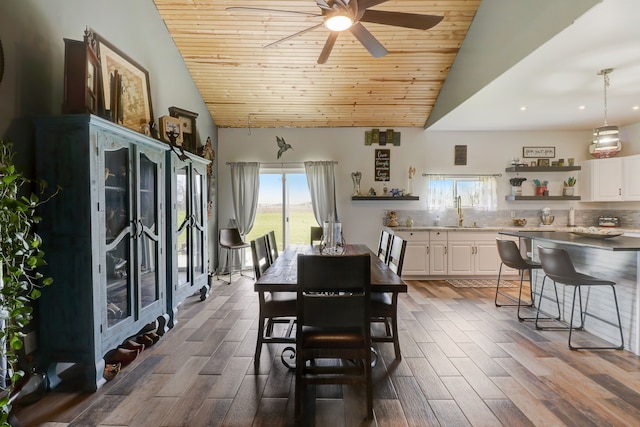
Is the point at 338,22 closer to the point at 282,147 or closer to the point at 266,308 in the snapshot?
the point at 266,308

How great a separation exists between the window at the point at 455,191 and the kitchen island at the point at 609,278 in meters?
2.40

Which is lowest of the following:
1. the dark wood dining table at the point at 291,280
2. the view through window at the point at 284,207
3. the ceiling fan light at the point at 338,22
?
the dark wood dining table at the point at 291,280

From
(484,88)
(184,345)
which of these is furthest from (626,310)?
(184,345)

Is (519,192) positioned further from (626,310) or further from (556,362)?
(556,362)

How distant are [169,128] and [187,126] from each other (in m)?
0.66

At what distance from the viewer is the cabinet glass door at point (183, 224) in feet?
11.2

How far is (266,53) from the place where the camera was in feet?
14.0

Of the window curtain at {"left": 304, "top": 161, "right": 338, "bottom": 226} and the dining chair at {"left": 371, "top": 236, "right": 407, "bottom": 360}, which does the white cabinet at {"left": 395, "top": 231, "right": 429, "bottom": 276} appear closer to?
the window curtain at {"left": 304, "top": 161, "right": 338, "bottom": 226}

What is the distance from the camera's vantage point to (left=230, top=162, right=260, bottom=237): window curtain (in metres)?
5.68

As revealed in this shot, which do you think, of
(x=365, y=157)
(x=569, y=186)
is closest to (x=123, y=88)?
(x=365, y=157)

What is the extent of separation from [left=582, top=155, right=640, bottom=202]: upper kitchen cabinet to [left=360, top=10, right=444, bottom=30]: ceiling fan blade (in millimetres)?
4770

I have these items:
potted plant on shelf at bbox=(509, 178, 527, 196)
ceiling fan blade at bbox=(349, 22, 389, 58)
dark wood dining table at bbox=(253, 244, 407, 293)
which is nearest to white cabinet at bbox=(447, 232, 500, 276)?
potted plant on shelf at bbox=(509, 178, 527, 196)

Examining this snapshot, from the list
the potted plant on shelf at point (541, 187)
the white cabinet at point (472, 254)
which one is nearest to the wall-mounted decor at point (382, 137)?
the white cabinet at point (472, 254)

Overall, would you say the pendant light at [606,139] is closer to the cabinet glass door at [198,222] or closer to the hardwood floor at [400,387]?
the hardwood floor at [400,387]
